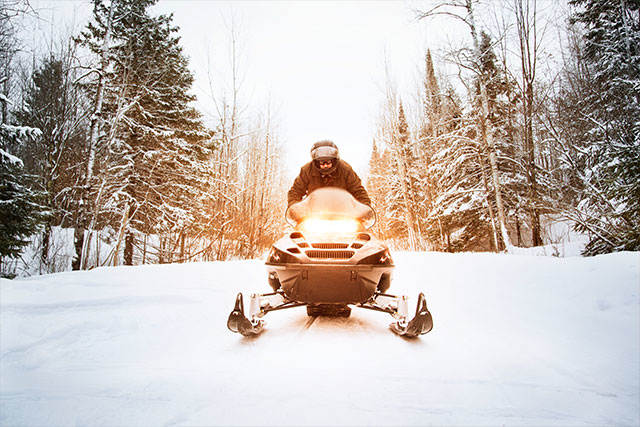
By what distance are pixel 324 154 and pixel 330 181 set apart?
0.35 m

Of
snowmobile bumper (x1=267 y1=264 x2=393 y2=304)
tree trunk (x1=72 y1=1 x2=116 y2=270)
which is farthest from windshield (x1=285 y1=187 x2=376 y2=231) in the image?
tree trunk (x1=72 y1=1 x2=116 y2=270)

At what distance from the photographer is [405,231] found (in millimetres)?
24000

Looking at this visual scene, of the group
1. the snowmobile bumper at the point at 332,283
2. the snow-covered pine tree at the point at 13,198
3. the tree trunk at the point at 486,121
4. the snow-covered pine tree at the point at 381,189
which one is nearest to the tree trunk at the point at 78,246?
the snow-covered pine tree at the point at 13,198

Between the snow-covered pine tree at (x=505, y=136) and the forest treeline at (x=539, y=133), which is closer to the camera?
the forest treeline at (x=539, y=133)

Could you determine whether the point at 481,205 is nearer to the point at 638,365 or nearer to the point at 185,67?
the point at 638,365

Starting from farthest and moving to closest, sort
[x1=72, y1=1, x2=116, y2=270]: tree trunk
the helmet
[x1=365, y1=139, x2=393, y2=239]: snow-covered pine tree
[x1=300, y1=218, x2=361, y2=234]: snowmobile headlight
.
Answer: [x1=365, y1=139, x2=393, y2=239]: snow-covered pine tree
[x1=72, y1=1, x2=116, y2=270]: tree trunk
the helmet
[x1=300, y1=218, x2=361, y2=234]: snowmobile headlight

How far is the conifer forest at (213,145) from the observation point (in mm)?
5730

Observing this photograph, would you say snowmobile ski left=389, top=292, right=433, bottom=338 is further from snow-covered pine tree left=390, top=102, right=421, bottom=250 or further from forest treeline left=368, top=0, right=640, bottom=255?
snow-covered pine tree left=390, top=102, right=421, bottom=250

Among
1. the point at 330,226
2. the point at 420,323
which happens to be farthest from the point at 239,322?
the point at 420,323

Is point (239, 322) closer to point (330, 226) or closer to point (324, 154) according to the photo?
point (330, 226)

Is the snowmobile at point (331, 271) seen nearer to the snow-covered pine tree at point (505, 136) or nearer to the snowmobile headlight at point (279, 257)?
the snowmobile headlight at point (279, 257)

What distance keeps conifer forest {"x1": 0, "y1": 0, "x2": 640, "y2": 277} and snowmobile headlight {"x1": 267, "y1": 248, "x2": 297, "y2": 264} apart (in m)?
5.63

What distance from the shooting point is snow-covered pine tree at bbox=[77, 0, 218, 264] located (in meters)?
9.35

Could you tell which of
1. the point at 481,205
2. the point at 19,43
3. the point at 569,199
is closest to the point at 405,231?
the point at 481,205
